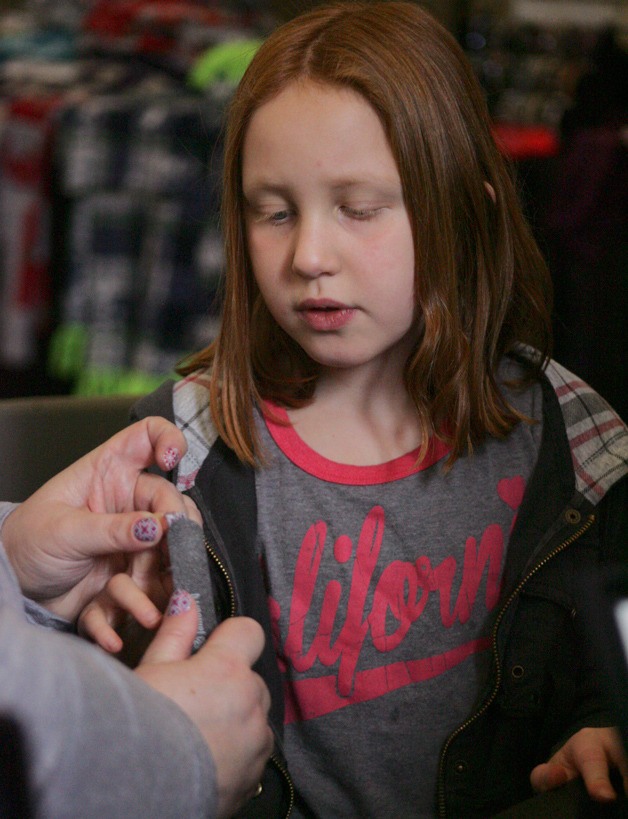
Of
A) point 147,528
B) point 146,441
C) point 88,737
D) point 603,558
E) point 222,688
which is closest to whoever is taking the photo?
point 88,737

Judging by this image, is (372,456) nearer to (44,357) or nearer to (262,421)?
(262,421)

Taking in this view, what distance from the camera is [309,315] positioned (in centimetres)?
99

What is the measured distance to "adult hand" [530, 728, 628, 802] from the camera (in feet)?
2.27

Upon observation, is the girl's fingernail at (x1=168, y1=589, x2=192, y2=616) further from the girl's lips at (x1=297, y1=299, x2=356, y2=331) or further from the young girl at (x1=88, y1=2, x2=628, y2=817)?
the girl's lips at (x1=297, y1=299, x2=356, y2=331)

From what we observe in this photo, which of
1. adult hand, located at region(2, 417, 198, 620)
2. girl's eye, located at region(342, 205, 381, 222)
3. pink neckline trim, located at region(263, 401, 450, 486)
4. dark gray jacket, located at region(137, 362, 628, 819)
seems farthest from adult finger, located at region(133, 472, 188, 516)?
girl's eye, located at region(342, 205, 381, 222)

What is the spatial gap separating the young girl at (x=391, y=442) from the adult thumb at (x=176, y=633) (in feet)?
0.62

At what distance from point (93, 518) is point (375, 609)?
36cm

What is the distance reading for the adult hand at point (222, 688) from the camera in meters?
0.69

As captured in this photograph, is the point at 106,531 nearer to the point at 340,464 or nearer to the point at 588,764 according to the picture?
the point at 340,464

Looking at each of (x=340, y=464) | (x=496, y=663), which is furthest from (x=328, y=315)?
(x=496, y=663)

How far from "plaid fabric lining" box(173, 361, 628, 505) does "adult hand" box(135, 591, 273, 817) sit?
26cm

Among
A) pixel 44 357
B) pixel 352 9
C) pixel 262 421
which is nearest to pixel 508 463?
pixel 262 421

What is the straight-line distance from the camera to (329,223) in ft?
3.10

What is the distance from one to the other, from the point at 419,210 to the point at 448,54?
0.18 meters
